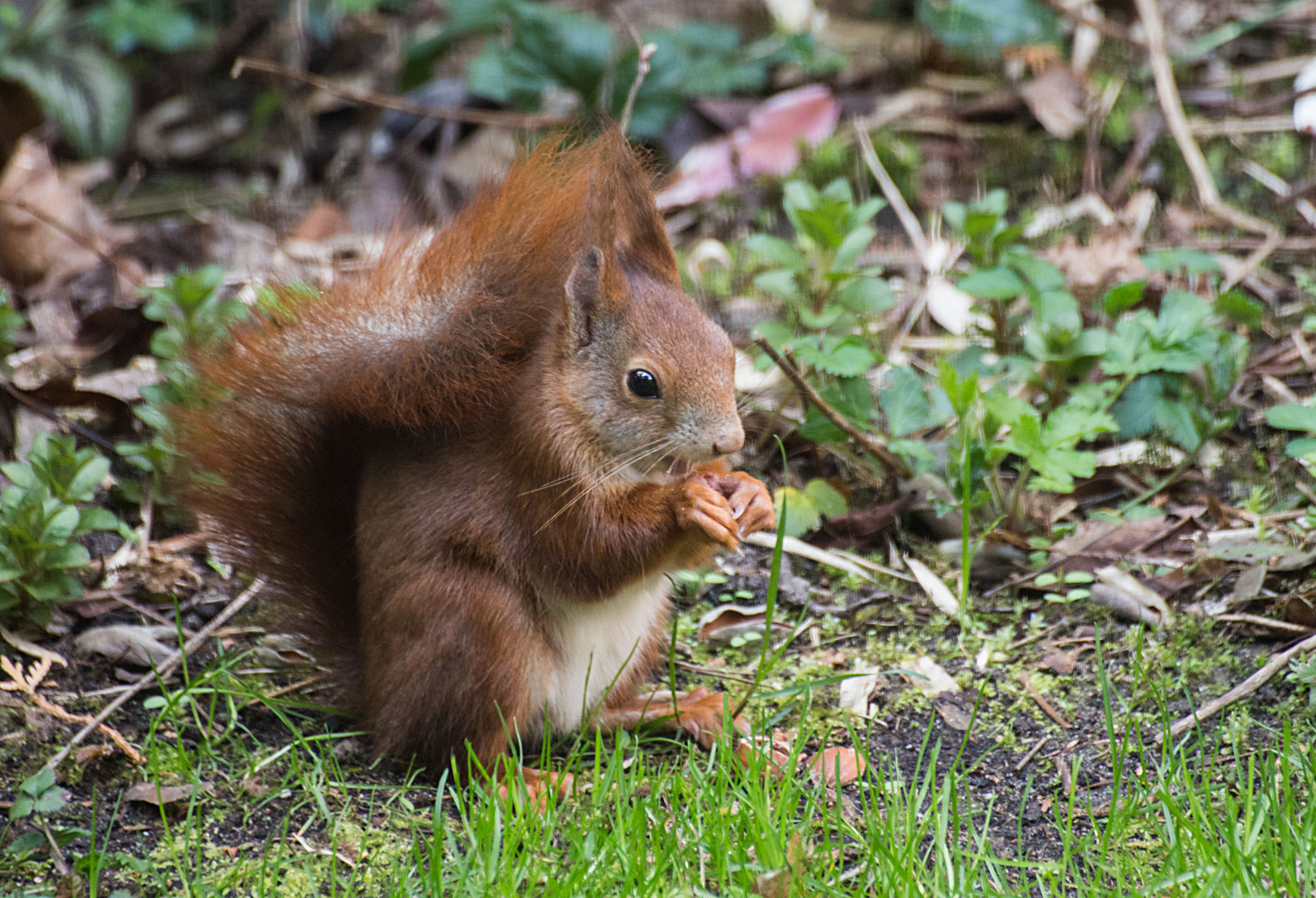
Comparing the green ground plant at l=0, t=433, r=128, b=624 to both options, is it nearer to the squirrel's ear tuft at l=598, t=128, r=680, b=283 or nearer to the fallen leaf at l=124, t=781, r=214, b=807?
the fallen leaf at l=124, t=781, r=214, b=807

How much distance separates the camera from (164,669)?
7.50 ft

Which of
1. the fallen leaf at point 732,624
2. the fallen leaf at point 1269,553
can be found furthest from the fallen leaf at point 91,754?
the fallen leaf at point 1269,553

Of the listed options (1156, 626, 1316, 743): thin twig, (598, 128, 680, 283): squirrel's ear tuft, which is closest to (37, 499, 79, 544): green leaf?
(598, 128, 680, 283): squirrel's ear tuft

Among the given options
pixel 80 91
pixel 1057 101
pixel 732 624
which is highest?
pixel 80 91

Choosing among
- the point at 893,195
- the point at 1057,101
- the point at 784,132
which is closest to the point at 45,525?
the point at 893,195

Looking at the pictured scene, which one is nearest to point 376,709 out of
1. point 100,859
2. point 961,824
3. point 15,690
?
point 100,859

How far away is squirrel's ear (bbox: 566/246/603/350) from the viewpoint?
6.65ft

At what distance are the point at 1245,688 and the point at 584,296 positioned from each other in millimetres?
1195

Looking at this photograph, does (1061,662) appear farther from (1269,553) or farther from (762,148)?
(762,148)

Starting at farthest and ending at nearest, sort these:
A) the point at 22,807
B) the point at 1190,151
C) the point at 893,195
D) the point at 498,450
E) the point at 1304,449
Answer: the point at 893,195 → the point at 1190,151 → the point at 1304,449 → the point at 498,450 → the point at 22,807

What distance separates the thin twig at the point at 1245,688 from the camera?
202 cm

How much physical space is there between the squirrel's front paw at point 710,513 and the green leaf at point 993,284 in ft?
3.18

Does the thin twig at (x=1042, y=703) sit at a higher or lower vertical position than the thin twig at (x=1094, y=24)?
lower

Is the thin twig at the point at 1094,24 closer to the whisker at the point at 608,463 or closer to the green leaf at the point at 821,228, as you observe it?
the green leaf at the point at 821,228
